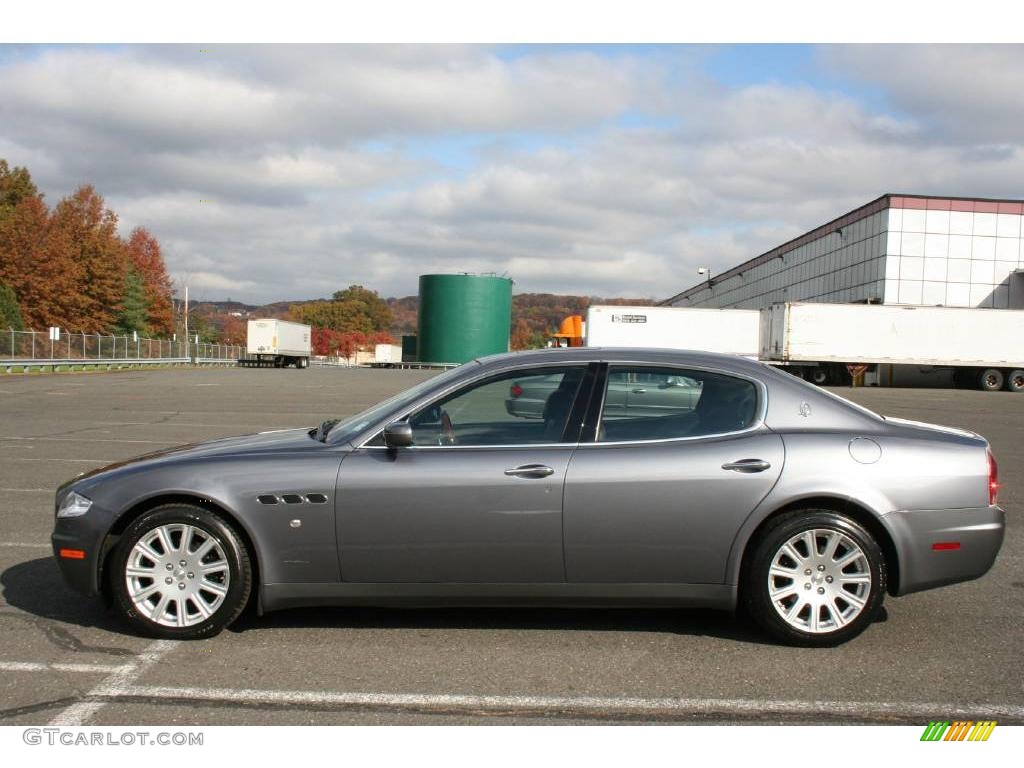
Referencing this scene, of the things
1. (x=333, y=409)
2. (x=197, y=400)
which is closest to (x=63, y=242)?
(x=197, y=400)

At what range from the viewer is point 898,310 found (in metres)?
40.0

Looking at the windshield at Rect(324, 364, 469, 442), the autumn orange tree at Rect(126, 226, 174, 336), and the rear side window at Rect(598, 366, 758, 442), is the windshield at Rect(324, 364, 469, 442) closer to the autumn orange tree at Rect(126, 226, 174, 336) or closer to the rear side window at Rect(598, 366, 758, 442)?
the rear side window at Rect(598, 366, 758, 442)

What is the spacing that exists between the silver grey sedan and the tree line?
49.6 metres

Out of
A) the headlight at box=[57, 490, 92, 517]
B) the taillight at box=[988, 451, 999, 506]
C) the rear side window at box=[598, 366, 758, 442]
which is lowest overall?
the headlight at box=[57, 490, 92, 517]

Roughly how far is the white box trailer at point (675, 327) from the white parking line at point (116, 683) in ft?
119

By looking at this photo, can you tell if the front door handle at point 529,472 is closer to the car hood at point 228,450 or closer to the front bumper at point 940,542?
the car hood at point 228,450

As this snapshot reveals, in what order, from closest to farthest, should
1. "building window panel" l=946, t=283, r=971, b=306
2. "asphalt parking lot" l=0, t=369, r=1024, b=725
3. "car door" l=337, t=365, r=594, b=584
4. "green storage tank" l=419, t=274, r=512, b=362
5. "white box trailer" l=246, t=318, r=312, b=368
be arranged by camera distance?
"asphalt parking lot" l=0, t=369, r=1024, b=725
"car door" l=337, t=365, r=594, b=584
"building window panel" l=946, t=283, r=971, b=306
"white box trailer" l=246, t=318, r=312, b=368
"green storage tank" l=419, t=274, r=512, b=362

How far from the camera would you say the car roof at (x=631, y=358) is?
191 inches

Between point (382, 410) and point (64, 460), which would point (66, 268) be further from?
point (382, 410)

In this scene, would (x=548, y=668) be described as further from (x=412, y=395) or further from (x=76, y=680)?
(x=76, y=680)

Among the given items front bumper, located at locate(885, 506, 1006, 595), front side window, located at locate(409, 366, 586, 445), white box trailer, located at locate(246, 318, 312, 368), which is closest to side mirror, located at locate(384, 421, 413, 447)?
front side window, located at locate(409, 366, 586, 445)

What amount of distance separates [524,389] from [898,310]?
3912cm
